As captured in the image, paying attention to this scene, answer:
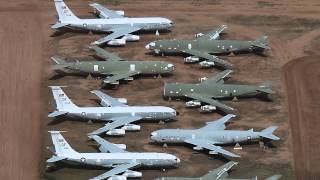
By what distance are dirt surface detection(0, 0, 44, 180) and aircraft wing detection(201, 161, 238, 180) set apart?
22132mm

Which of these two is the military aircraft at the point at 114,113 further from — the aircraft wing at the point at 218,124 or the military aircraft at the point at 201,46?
the military aircraft at the point at 201,46

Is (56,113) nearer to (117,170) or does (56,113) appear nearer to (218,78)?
(117,170)

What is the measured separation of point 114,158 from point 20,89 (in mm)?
21820

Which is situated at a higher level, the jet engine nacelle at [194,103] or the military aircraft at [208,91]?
the military aircraft at [208,91]

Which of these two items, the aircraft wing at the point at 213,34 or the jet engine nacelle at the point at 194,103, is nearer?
the jet engine nacelle at the point at 194,103

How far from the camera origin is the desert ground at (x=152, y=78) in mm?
90312

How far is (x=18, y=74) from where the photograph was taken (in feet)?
339

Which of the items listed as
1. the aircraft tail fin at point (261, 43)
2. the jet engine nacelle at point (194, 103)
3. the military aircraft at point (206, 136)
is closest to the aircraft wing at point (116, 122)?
the military aircraft at point (206, 136)

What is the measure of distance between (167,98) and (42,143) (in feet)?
64.1

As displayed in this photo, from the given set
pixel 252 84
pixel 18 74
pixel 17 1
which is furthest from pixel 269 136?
pixel 17 1

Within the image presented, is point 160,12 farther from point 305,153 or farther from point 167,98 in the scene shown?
point 305,153

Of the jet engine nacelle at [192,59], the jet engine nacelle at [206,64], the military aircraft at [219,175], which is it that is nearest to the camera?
the military aircraft at [219,175]

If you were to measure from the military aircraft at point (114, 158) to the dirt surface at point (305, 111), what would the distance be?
55.7 ft

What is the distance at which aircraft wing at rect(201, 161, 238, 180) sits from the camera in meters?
85.6
